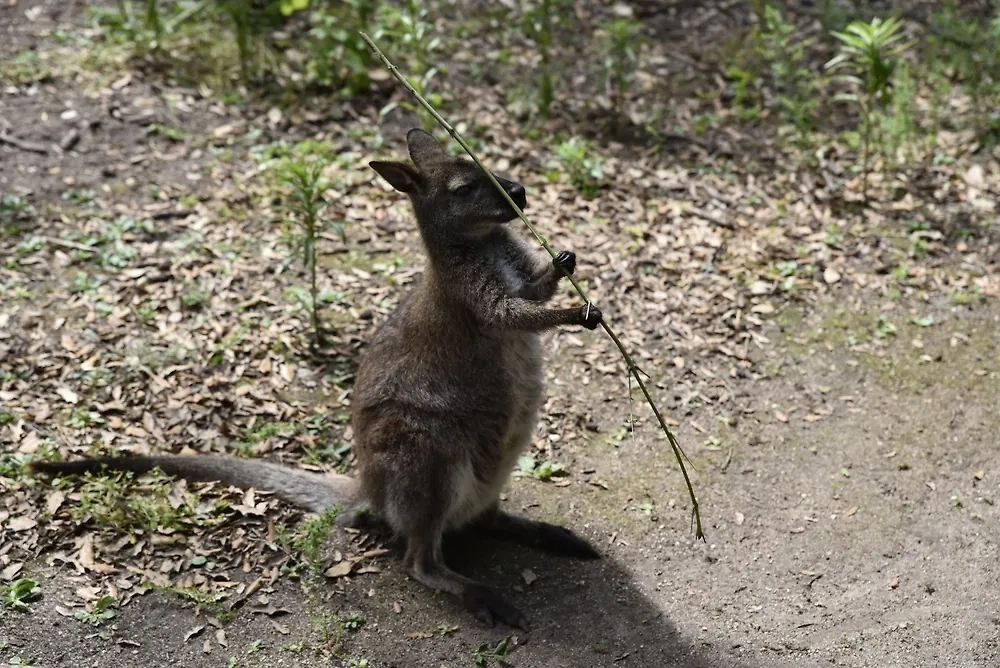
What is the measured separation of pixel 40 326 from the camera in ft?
21.7

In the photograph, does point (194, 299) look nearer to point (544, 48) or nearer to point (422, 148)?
point (422, 148)

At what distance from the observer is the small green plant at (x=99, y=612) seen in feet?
15.9

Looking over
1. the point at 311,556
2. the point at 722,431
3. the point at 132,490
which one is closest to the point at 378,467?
the point at 311,556

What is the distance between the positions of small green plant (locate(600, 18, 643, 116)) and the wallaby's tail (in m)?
4.79

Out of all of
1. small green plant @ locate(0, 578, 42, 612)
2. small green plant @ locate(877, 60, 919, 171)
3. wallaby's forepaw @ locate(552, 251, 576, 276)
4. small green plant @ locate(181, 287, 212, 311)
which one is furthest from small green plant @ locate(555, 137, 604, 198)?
small green plant @ locate(0, 578, 42, 612)

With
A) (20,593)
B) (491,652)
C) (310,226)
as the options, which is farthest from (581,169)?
(20,593)

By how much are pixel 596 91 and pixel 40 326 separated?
5089mm

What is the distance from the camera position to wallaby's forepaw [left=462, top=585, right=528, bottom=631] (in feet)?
16.3

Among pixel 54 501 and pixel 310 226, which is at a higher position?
pixel 310 226

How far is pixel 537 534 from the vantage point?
5.55 meters

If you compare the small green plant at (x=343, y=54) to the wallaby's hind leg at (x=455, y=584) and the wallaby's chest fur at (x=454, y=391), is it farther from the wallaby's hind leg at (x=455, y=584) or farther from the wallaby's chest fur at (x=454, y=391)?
the wallaby's hind leg at (x=455, y=584)

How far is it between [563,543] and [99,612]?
223cm

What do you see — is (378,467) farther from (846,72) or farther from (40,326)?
(846,72)

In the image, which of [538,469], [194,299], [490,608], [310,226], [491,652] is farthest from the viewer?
[194,299]
